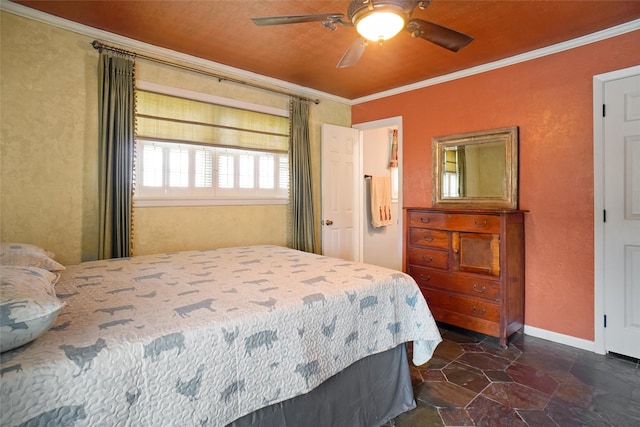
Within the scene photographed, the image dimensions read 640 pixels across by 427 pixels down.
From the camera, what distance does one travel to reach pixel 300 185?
3740 millimetres

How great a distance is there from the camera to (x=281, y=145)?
12.1 feet

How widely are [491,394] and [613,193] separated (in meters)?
1.86

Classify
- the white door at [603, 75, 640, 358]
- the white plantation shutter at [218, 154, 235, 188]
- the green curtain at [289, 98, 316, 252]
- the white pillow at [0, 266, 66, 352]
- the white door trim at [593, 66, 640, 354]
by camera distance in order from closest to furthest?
the white pillow at [0, 266, 66, 352] < the white door at [603, 75, 640, 358] < the white door trim at [593, 66, 640, 354] < the white plantation shutter at [218, 154, 235, 188] < the green curtain at [289, 98, 316, 252]

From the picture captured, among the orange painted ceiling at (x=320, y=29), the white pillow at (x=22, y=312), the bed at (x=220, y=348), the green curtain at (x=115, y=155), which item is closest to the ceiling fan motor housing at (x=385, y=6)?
the orange painted ceiling at (x=320, y=29)

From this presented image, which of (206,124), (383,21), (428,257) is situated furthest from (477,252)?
(206,124)

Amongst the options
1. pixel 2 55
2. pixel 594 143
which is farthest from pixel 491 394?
pixel 2 55

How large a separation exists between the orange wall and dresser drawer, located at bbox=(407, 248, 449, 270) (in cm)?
74

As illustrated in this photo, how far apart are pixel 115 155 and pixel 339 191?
2.46m

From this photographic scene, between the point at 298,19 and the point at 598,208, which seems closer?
the point at 298,19

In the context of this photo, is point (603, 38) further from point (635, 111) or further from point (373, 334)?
point (373, 334)

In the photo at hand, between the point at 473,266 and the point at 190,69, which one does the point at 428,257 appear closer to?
the point at 473,266

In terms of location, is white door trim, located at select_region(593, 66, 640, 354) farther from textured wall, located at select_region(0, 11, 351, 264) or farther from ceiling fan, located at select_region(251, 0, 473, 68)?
textured wall, located at select_region(0, 11, 351, 264)

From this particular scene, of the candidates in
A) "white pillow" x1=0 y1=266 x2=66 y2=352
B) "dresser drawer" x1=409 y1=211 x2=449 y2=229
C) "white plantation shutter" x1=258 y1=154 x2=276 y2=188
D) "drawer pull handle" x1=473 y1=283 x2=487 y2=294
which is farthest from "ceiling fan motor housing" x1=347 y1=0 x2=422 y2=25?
"drawer pull handle" x1=473 y1=283 x2=487 y2=294

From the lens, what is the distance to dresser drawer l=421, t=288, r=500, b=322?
9.09ft
